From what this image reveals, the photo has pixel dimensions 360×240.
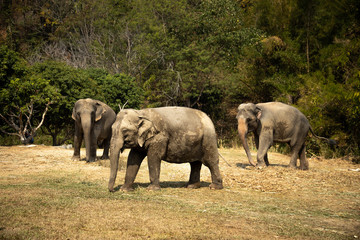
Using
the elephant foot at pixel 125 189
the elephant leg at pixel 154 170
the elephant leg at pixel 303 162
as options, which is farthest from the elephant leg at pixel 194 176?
the elephant leg at pixel 303 162

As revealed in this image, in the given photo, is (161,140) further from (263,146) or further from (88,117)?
(263,146)

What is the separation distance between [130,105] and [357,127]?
1194 centimetres

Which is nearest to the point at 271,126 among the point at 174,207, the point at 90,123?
the point at 90,123

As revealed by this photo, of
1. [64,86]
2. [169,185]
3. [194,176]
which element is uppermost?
[64,86]

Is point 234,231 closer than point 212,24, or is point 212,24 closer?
point 234,231

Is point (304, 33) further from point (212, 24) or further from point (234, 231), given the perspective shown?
point (234, 231)

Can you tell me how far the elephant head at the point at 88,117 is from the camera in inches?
541

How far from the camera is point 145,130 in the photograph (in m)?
8.82

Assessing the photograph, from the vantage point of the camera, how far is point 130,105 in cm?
2345

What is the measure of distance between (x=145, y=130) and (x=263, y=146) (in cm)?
646

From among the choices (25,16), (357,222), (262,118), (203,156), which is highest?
(25,16)

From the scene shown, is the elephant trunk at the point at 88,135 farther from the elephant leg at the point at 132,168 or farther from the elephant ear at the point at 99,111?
the elephant leg at the point at 132,168

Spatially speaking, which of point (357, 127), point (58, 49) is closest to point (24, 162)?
point (357, 127)

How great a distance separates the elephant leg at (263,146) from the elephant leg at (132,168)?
5.93 metres
